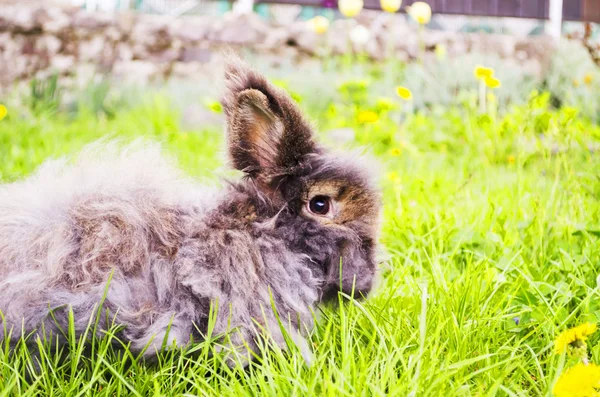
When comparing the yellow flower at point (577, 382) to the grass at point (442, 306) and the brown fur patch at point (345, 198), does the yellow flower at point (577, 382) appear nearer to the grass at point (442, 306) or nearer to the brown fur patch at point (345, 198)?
the grass at point (442, 306)

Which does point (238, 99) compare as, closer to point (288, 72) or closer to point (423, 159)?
point (423, 159)

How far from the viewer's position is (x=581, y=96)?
6.40 metres

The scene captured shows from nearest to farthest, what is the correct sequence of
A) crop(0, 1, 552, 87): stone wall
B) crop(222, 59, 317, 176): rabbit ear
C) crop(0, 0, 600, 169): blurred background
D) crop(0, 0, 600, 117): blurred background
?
1. crop(222, 59, 317, 176): rabbit ear
2. crop(0, 0, 600, 169): blurred background
3. crop(0, 0, 600, 117): blurred background
4. crop(0, 1, 552, 87): stone wall

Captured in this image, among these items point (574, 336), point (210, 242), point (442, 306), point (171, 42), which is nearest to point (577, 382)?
point (574, 336)

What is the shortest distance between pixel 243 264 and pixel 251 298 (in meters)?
0.10

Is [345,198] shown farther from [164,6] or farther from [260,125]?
[164,6]

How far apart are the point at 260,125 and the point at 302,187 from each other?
0.70ft

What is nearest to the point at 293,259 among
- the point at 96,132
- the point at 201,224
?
the point at 201,224

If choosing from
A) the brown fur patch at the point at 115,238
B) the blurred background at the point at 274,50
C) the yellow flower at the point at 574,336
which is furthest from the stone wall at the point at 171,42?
the yellow flower at the point at 574,336

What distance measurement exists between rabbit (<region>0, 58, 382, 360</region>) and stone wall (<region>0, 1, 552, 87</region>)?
5113mm

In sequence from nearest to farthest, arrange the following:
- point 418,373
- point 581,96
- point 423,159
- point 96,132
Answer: point 418,373 → point 423,159 → point 96,132 → point 581,96

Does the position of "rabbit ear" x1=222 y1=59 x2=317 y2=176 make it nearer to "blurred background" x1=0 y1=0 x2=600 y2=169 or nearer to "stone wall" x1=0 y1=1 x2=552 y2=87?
"blurred background" x1=0 y1=0 x2=600 y2=169

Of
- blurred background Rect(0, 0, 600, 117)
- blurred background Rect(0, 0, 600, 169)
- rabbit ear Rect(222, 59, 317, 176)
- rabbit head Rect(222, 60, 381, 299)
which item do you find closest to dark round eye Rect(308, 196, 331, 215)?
rabbit head Rect(222, 60, 381, 299)

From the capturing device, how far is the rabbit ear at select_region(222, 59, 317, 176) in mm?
1655
